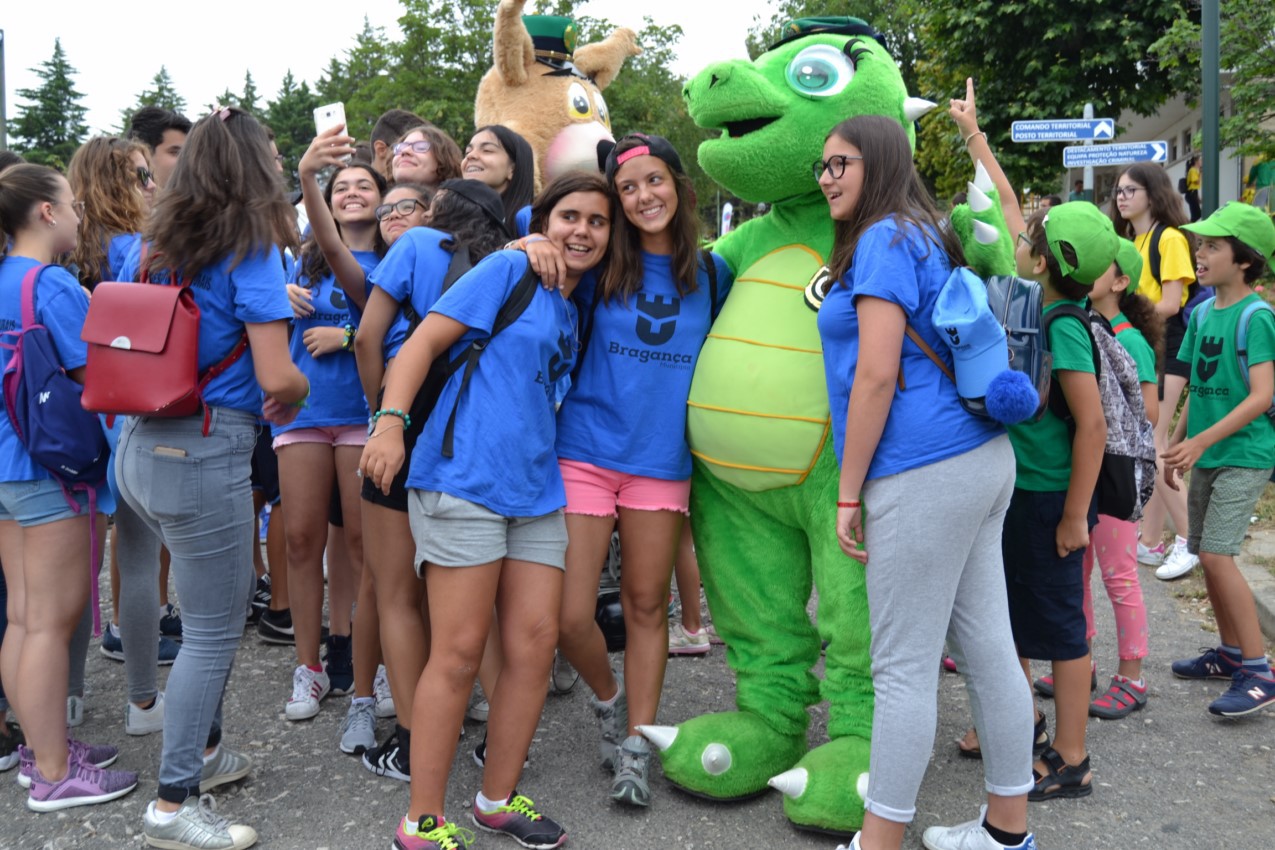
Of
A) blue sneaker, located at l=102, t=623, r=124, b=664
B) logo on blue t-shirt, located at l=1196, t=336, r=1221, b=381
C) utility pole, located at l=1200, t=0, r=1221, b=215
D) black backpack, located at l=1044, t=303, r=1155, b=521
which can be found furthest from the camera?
utility pole, located at l=1200, t=0, r=1221, b=215

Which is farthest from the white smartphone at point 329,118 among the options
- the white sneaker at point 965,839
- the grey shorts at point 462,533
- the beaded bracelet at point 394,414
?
the white sneaker at point 965,839

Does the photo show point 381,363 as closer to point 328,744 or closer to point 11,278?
point 11,278

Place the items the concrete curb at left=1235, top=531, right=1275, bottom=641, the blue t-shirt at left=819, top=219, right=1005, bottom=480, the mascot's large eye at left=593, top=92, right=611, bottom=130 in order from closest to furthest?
the blue t-shirt at left=819, top=219, right=1005, bottom=480
the concrete curb at left=1235, top=531, right=1275, bottom=641
the mascot's large eye at left=593, top=92, right=611, bottom=130

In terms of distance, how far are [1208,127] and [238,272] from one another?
7401mm

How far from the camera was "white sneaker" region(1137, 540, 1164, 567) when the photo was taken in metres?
5.93

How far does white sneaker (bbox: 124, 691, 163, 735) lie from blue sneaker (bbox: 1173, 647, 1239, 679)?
13.2 ft

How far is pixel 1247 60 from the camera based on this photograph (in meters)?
9.37

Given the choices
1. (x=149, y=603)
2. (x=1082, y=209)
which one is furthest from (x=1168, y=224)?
(x=149, y=603)


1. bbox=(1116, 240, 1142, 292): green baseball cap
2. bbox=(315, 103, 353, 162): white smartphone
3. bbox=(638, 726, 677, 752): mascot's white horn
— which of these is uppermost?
bbox=(315, 103, 353, 162): white smartphone

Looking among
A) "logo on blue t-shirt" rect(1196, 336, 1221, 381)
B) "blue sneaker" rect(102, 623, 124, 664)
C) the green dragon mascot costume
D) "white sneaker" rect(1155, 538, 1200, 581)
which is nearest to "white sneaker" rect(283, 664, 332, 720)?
"blue sneaker" rect(102, 623, 124, 664)

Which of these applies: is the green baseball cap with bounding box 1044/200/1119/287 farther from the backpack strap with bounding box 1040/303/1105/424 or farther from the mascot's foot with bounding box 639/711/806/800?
the mascot's foot with bounding box 639/711/806/800

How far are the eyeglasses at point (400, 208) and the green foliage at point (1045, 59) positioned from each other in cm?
1419

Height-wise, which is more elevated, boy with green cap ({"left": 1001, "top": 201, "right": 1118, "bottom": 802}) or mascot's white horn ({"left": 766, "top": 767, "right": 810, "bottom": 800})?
boy with green cap ({"left": 1001, "top": 201, "right": 1118, "bottom": 802})

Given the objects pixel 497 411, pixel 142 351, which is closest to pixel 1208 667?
pixel 497 411
